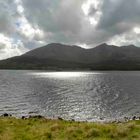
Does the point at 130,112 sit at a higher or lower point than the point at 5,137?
lower

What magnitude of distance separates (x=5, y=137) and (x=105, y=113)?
46689 millimetres

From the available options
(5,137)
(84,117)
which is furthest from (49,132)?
(84,117)

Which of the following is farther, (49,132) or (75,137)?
(49,132)

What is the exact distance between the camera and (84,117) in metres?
61.4

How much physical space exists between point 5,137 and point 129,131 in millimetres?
13328

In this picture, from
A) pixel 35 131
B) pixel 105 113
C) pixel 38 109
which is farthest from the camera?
pixel 38 109

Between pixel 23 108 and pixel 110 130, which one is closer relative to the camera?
pixel 110 130

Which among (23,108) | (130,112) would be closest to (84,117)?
(130,112)

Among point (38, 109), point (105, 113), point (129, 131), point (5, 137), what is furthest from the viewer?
point (38, 109)

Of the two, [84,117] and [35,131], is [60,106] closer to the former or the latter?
[84,117]

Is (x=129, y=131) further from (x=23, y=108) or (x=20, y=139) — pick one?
(x=23, y=108)

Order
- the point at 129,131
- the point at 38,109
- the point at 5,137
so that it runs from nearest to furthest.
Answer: the point at 5,137
the point at 129,131
the point at 38,109

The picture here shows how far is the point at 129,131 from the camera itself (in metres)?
25.5

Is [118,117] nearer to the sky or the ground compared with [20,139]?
nearer to the ground
